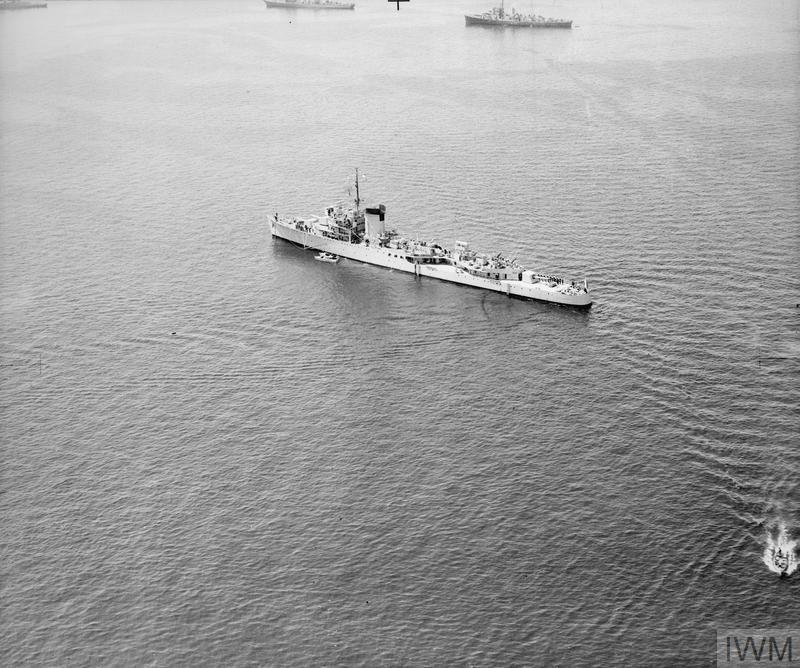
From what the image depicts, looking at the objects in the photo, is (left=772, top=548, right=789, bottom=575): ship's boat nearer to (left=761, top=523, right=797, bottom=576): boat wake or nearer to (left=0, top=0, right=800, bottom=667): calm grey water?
(left=761, top=523, right=797, bottom=576): boat wake

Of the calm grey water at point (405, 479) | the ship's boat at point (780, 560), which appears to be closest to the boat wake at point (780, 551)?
the ship's boat at point (780, 560)

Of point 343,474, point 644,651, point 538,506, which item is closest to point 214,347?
point 343,474

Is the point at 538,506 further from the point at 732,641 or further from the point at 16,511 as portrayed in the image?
the point at 16,511

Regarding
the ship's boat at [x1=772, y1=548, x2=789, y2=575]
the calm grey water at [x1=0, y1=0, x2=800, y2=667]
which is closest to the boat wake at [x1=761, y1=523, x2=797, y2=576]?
the ship's boat at [x1=772, y1=548, x2=789, y2=575]

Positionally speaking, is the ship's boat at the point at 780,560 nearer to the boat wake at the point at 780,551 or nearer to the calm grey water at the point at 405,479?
the boat wake at the point at 780,551

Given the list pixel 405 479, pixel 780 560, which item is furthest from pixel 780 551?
pixel 405 479

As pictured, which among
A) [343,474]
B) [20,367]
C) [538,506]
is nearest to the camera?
[538,506]

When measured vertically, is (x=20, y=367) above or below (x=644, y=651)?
above

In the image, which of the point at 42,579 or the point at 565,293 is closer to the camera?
the point at 42,579
